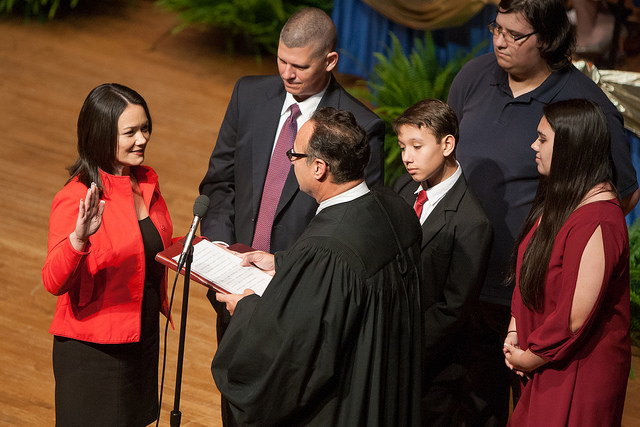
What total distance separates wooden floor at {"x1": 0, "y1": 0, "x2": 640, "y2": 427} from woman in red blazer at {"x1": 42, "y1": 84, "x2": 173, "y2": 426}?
3.31 ft

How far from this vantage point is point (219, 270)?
9.18 ft

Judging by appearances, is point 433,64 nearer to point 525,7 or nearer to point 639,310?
point 639,310

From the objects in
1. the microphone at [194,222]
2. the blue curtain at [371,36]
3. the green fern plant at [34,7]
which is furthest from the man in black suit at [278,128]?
the green fern plant at [34,7]

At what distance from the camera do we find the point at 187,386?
13.6 ft

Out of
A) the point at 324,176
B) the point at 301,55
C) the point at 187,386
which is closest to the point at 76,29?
the point at 187,386

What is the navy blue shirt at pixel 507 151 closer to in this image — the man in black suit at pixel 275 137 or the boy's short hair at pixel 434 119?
the boy's short hair at pixel 434 119

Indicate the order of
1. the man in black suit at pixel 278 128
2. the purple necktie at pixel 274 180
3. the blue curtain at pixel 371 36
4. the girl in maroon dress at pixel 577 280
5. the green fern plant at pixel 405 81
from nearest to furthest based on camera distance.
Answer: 1. the girl in maroon dress at pixel 577 280
2. the man in black suit at pixel 278 128
3. the purple necktie at pixel 274 180
4. the green fern plant at pixel 405 81
5. the blue curtain at pixel 371 36

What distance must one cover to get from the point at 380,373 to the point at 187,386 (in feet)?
6.47

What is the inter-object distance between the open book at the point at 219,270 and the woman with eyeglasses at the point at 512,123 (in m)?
1.07

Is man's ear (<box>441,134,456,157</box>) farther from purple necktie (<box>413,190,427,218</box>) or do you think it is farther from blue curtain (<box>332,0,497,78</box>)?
blue curtain (<box>332,0,497,78</box>)

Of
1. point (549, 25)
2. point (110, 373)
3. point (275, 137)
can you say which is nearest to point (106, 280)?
point (110, 373)

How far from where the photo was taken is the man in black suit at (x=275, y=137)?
3.10 meters

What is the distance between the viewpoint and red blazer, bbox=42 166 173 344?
2797 mm

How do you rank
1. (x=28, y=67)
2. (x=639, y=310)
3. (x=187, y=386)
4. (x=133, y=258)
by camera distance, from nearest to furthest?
(x=133, y=258) → (x=187, y=386) → (x=639, y=310) → (x=28, y=67)
